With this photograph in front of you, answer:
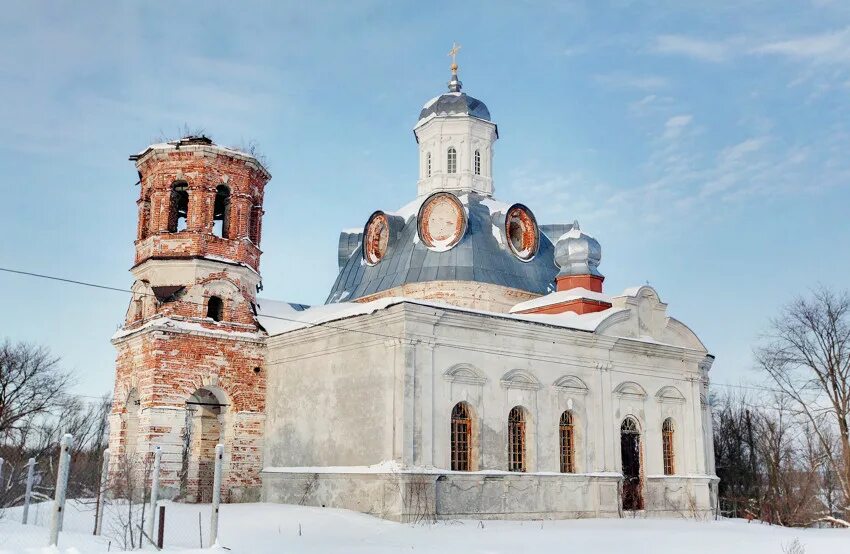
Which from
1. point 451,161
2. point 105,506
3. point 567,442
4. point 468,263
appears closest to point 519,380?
point 567,442

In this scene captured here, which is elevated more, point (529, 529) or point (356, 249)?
point (356, 249)

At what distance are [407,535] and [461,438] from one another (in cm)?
421

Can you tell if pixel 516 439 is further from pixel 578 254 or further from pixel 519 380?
pixel 578 254

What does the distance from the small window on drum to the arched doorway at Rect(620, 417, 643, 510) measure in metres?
6.49

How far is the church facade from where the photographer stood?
18812 mm

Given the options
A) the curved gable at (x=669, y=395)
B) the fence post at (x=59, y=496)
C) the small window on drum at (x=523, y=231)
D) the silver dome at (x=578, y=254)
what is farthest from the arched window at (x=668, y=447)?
the fence post at (x=59, y=496)

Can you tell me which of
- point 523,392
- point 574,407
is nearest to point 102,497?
point 523,392

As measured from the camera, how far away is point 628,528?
18047 millimetres

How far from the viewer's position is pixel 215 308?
72.3 feet

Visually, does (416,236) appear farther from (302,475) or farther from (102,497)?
(102,497)

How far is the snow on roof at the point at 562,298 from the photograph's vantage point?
77.7 ft

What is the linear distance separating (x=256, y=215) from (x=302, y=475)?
7.07 meters

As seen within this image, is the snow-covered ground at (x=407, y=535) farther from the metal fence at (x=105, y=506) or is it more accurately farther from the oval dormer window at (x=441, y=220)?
the oval dormer window at (x=441, y=220)

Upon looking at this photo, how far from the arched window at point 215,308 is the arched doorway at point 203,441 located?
1918mm
